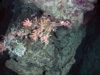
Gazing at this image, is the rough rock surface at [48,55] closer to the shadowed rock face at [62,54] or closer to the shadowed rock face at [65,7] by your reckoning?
the shadowed rock face at [62,54]

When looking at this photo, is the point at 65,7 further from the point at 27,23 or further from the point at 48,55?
the point at 48,55

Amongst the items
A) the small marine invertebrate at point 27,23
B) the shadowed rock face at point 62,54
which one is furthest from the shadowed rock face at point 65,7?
the small marine invertebrate at point 27,23

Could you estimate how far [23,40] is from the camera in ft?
9.15

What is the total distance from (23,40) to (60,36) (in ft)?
3.44

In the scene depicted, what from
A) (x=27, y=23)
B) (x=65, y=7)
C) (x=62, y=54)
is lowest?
(x=62, y=54)

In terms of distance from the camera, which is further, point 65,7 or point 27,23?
point 65,7

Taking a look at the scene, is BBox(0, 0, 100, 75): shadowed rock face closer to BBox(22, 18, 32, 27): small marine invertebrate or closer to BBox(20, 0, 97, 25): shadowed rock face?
BBox(22, 18, 32, 27): small marine invertebrate

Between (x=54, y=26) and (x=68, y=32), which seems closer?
(x=54, y=26)

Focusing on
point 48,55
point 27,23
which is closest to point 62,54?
point 48,55

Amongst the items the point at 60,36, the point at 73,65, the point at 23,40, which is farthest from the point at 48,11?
the point at 73,65

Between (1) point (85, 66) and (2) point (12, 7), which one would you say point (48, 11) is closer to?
(2) point (12, 7)

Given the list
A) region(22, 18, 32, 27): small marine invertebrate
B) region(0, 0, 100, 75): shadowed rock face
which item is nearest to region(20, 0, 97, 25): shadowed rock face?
region(0, 0, 100, 75): shadowed rock face

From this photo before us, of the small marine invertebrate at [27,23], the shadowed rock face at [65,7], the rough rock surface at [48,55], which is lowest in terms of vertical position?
the rough rock surface at [48,55]

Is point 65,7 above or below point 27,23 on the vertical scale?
above
